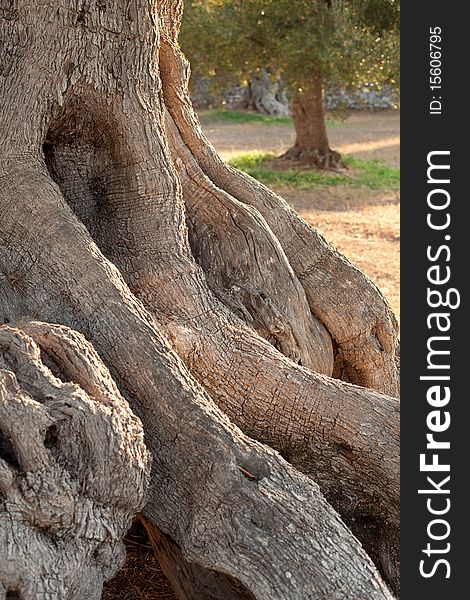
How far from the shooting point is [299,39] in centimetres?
1656

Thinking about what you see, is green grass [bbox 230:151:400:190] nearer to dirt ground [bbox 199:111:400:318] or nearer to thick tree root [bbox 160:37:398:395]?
dirt ground [bbox 199:111:400:318]

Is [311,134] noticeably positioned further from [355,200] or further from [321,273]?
[321,273]

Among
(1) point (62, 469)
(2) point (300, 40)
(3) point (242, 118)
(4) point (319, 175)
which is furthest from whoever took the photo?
(3) point (242, 118)

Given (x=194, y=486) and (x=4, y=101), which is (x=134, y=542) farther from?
(x=4, y=101)

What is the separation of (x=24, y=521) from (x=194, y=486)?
74cm

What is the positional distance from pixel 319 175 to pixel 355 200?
2.35 m

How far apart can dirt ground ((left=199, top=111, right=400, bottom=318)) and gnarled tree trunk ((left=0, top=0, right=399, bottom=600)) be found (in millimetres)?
5094

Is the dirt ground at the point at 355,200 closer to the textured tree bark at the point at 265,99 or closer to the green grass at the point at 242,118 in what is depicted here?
the green grass at the point at 242,118

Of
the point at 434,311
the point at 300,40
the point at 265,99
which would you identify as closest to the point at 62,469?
the point at 434,311

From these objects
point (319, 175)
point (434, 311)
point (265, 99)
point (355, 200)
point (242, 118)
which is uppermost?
point (434, 311)

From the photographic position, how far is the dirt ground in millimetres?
12359

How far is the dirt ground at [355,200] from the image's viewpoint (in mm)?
12359

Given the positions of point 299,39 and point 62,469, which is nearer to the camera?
point 62,469

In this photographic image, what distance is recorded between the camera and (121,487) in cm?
329
